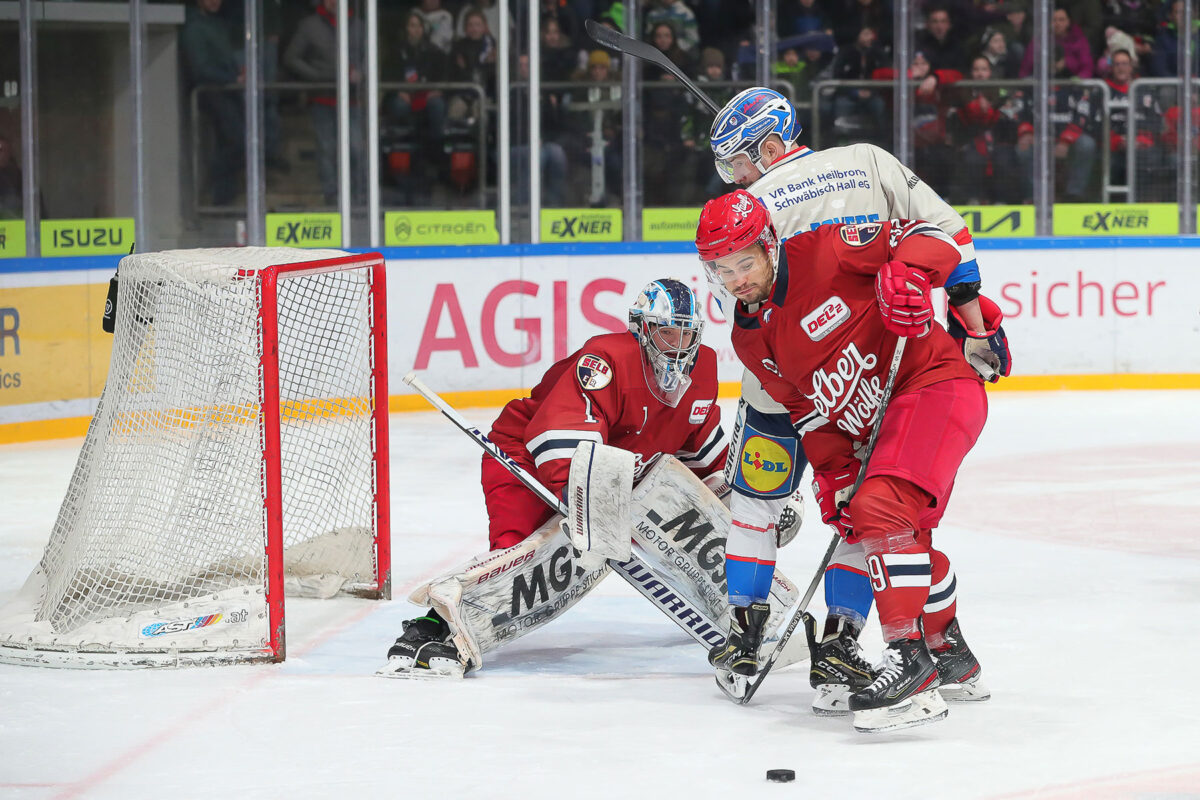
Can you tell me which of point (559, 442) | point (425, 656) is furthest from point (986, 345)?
point (425, 656)

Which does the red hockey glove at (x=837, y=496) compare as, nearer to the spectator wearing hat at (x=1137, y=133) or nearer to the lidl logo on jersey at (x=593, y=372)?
the lidl logo on jersey at (x=593, y=372)

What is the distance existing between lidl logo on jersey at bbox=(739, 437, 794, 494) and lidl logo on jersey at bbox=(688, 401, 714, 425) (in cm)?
42

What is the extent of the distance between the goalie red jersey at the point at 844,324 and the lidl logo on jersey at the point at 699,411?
1.94 ft

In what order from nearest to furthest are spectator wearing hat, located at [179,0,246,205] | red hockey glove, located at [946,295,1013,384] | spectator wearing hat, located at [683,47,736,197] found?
red hockey glove, located at [946,295,1013,384]
spectator wearing hat, located at [179,0,246,205]
spectator wearing hat, located at [683,47,736,197]

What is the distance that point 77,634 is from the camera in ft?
12.4

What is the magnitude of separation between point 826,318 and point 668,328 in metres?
0.56

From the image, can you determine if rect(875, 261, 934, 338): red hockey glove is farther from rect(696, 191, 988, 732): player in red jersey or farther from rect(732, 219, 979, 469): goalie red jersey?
rect(732, 219, 979, 469): goalie red jersey

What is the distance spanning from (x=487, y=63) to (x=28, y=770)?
6.52 meters

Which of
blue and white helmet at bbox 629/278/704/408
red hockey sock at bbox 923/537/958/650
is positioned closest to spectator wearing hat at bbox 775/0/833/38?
blue and white helmet at bbox 629/278/704/408

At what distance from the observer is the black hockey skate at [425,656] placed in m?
3.58

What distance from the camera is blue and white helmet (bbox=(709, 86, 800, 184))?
3.44 m

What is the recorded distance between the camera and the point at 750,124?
344cm

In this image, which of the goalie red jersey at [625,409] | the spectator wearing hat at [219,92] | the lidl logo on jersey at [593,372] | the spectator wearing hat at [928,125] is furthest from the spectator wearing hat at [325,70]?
the lidl logo on jersey at [593,372]

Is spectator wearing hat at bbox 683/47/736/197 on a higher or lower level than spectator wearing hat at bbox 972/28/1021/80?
lower
